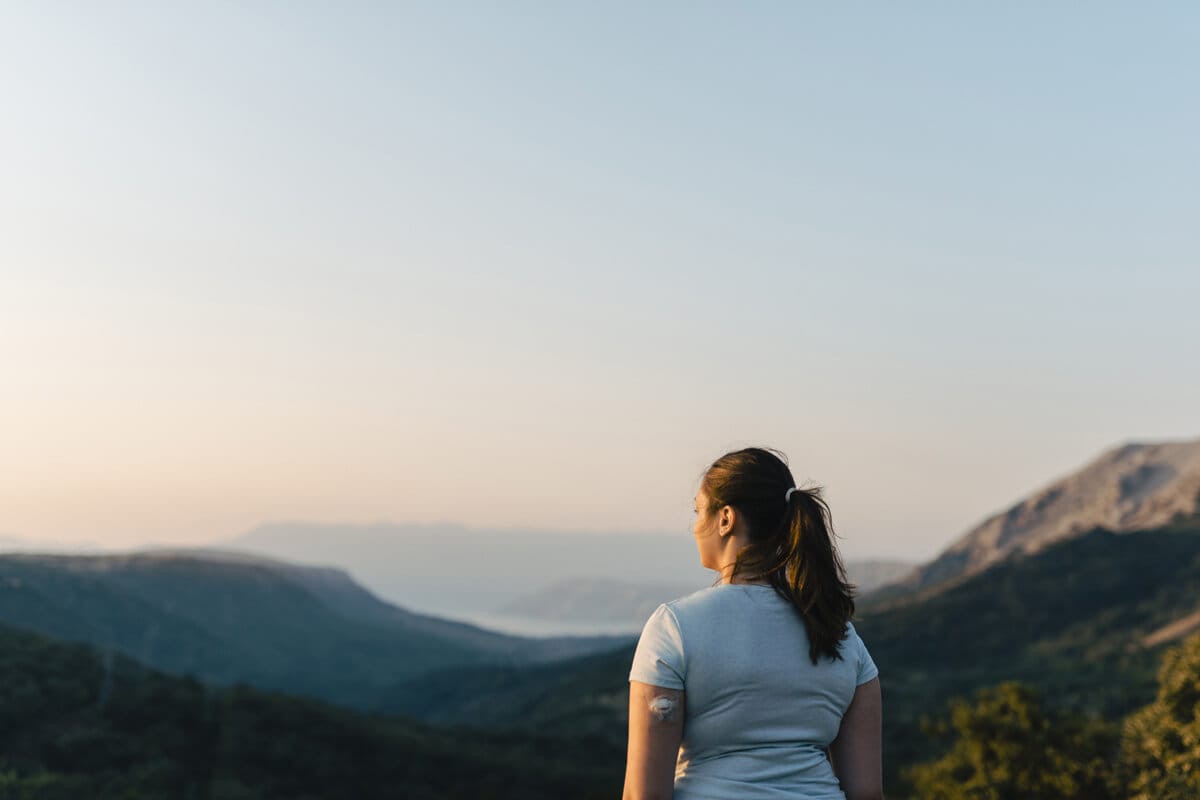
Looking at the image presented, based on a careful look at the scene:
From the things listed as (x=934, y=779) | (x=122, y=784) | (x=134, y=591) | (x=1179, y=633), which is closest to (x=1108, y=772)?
(x=934, y=779)

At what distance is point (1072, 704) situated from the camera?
72.9m

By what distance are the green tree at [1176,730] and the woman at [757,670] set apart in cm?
1139

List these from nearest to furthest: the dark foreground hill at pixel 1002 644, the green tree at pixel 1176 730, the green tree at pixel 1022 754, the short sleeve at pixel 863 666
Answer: the short sleeve at pixel 863 666, the green tree at pixel 1176 730, the green tree at pixel 1022 754, the dark foreground hill at pixel 1002 644

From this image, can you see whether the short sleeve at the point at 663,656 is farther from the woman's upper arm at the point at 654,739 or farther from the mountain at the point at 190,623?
the mountain at the point at 190,623

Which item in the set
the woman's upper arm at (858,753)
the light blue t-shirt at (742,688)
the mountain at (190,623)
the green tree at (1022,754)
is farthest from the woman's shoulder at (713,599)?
the mountain at (190,623)

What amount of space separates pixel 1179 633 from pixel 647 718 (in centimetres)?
12058

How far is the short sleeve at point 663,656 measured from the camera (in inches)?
114

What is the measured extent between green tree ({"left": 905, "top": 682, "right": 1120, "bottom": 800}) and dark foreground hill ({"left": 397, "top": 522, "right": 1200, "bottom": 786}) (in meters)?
55.3

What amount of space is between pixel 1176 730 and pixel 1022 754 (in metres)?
12.0

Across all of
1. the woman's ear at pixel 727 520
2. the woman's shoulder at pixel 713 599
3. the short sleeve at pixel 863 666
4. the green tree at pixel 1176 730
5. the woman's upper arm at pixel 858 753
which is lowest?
the green tree at pixel 1176 730

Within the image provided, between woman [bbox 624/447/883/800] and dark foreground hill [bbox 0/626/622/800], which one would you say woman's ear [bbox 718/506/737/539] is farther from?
dark foreground hill [bbox 0/626/622/800]

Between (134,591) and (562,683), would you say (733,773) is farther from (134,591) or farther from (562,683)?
(134,591)

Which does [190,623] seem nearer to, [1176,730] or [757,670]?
[1176,730]

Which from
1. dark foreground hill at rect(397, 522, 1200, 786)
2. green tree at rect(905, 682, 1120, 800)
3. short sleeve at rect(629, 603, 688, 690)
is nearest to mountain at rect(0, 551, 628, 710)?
dark foreground hill at rect(397, 522, 1200, 786)
